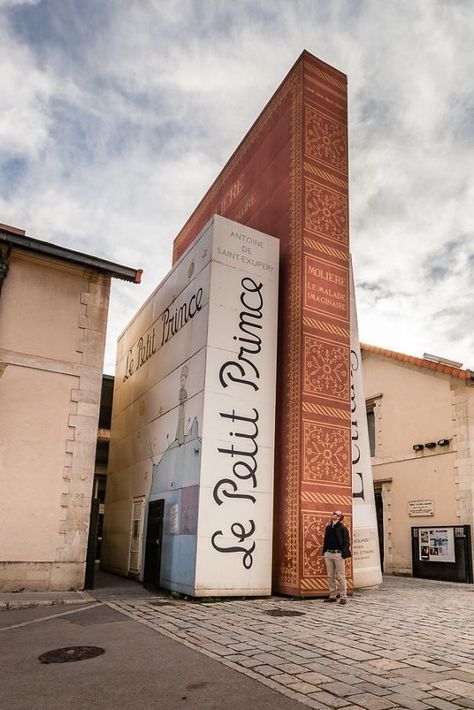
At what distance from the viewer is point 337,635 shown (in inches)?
315

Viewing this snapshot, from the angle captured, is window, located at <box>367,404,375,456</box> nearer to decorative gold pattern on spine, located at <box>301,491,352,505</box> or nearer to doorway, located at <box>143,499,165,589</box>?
decorative gold pattern on spine, located at <box>301,491,352,505</box>

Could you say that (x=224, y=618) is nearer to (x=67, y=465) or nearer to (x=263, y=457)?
(x=263, y=457)

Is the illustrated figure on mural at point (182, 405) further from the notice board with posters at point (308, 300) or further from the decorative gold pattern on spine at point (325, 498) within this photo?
the decorative gold pattern on spine at point (325, 498)

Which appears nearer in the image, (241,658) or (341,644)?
(241,658)

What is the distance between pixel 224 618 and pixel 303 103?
12.8 metres

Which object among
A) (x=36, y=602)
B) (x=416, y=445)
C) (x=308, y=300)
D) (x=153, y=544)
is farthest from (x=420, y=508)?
(x=36, y=602)

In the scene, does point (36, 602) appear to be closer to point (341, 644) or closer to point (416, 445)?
point (341, 644)

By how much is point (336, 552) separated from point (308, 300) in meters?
5.89

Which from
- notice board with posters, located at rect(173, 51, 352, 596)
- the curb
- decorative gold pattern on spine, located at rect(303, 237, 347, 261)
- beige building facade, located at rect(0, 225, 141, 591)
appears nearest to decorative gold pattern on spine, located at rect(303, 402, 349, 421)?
notice board with posters, located at rect(173, 51, 352, 596)

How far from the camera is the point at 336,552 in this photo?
12148 millimetres

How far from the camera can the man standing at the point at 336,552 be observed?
39.7 ft

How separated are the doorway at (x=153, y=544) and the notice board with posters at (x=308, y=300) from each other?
122 inches

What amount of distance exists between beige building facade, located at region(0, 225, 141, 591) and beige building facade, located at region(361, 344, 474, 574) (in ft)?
38.9

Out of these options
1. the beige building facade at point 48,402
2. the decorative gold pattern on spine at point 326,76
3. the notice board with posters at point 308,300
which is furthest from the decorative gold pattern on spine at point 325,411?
the decorative gold pattern on spine at point 326,76
